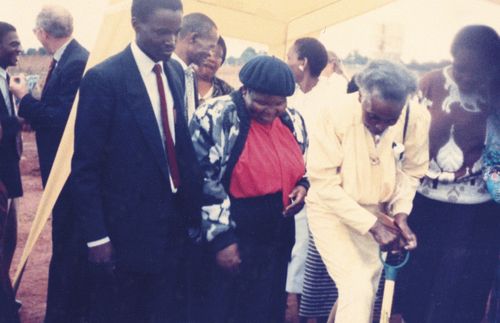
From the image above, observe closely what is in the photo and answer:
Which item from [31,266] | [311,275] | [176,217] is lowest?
[31,266]

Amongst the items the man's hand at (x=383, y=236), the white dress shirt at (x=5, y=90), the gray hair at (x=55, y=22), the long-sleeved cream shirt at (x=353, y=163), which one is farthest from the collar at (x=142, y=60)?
the white dress shirt at (x=5, y=90)

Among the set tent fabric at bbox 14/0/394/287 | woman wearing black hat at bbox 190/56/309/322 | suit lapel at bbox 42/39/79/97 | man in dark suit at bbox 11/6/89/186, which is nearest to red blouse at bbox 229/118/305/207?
woman wearing black hat at bbox 190/56/309/322

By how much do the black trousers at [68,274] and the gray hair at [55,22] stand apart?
1.39m

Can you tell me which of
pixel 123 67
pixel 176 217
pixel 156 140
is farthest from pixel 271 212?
pixel 123 67

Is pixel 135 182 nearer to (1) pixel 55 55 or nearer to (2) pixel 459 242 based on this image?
(1) pixel 55 55

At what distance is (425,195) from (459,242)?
40 cm

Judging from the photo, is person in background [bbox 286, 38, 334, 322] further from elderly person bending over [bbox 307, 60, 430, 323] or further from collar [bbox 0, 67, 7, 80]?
collar [bbox 0, 67, 7, 80]

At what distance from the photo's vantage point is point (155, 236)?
261 cm

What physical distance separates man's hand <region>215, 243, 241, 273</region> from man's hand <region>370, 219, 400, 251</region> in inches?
29.6

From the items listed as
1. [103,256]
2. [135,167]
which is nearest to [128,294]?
[103,256]

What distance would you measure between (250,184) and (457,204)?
1.53 meters

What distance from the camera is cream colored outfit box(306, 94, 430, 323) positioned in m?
3.03

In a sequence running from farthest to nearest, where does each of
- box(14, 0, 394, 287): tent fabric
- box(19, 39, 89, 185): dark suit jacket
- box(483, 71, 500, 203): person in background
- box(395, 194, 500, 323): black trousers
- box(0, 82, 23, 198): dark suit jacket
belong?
box(14, 0, 394, 287): tent fabric → box(0, 82, 23, 198): dark suit jacket → box(19, 39, 89, 185): dark suit jacket → box(395, 194, 500, 323): black trousers → box(483, 71, 500, 203): person in background

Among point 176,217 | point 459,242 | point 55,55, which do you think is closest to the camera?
point 176,217
